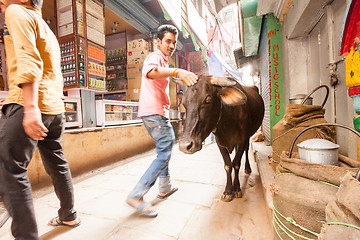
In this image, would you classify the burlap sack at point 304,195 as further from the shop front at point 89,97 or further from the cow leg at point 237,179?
the shop front at point 89,97

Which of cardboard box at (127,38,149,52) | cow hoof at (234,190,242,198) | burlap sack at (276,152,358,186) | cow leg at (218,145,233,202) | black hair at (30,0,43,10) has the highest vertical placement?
cardboard box at (127,38,149,52)

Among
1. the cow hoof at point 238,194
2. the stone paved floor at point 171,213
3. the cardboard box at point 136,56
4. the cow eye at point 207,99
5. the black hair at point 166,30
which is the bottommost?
the stone paved floor at point 171,213

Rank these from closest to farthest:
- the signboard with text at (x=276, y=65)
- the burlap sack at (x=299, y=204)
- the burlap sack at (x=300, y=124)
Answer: the burlap sack at (x=299, y=204), the burlap sack at (x=300, y=124), the signboard with text at (x=276, y=65)

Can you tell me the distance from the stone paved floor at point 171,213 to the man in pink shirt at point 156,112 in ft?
0.75

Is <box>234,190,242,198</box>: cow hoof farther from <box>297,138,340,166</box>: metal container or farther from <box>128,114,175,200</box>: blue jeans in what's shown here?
<box>297,138,340,166</box>: metal container

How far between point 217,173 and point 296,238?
248cm

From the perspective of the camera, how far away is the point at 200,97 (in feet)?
6.32

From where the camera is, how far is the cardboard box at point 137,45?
6.62 metres

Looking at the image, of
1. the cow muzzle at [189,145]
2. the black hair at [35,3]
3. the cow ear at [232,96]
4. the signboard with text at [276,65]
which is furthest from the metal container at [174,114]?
the black hair at [35,3]

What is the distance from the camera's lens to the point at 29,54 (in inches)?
50.3

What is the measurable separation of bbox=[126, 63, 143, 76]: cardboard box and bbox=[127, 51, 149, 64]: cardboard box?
0.39 ft

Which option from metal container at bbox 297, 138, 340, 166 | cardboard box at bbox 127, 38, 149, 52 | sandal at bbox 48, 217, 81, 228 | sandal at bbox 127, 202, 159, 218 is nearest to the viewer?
metal container at bbox 297, 138, 340, 166

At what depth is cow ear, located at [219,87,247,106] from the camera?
2.02m

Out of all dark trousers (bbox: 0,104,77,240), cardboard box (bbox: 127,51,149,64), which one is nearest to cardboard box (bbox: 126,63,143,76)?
cardboard box (bbox: 127,51,149,64)
